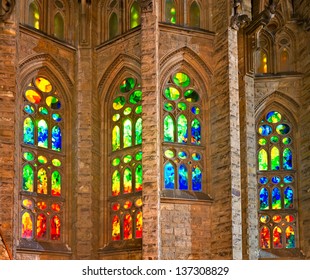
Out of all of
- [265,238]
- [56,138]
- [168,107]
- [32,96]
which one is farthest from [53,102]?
[265,238]

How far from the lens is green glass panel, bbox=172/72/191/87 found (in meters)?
15.6

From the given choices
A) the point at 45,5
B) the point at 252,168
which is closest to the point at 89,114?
the point at 45,5

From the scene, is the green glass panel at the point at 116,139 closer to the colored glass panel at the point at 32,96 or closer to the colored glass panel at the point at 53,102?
the colored glass panel at the point at 53,102

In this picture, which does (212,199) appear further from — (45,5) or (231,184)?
(45,5)

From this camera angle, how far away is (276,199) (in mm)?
17109

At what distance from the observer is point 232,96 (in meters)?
14.9

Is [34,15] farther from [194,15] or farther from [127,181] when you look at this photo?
[127,181]

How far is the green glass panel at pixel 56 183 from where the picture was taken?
1535cm

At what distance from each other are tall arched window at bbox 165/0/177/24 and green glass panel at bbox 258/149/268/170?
13.5ft

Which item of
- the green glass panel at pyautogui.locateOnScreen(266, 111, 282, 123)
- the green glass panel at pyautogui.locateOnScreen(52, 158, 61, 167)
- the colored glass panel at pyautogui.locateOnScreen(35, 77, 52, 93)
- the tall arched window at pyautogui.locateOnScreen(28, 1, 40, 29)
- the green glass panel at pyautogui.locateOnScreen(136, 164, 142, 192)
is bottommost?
the green glass panel at pyautogui.locateOnScreen(136, 164, 142, 192)

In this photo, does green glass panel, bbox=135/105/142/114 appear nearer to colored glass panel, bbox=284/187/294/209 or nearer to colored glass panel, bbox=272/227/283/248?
colored glass panel, bbox=284/187/294/209

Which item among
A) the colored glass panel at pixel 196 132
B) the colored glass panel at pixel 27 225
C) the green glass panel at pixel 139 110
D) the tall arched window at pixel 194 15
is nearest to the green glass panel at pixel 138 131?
the green glass panel at pixel 139 110

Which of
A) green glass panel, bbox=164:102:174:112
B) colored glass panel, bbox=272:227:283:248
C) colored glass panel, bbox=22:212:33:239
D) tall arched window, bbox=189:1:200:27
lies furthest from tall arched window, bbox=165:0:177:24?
colored glass panel, bbox=272:227:283:248

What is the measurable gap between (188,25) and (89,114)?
3.01 metres
